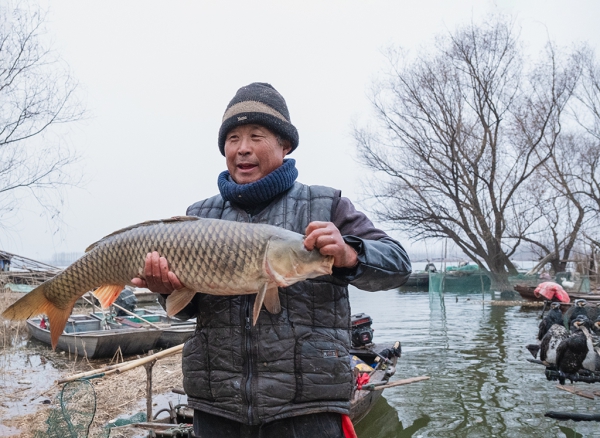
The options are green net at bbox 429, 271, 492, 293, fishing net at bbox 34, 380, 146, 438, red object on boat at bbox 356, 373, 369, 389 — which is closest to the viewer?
fishing net at bbox 34, 380, 146, 438

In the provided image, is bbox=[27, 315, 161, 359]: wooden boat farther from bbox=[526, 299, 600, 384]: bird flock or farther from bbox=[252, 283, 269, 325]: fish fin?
bbox=[252, 283, 269, 325]: fish fin

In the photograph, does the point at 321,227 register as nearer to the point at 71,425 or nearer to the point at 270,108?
the point at 270,108

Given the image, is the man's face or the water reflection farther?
the water reflection

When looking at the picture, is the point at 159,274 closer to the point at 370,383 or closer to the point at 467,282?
the point at 370,383

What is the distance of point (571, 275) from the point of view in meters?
26.3

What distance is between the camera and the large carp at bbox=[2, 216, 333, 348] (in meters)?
2.15

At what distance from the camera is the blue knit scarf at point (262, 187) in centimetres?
240

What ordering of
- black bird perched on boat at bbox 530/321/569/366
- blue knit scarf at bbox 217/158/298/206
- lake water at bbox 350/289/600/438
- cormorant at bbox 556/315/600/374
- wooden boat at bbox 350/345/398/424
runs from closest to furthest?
blue knit scarf at bbox 217/158/298/206
wooden boat at bbox 350/345/398/424
cormorant at bbox 556/315/600/374
lake water at bbox 350/289/600/438
black bird perched on boat at bbox 530/321/569/366

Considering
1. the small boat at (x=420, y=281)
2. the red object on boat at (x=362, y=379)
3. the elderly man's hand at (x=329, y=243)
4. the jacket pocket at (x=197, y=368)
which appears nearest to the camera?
the elderly man's hand at (x=329, y=243)

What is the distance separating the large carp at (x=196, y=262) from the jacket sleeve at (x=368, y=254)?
0.12 m

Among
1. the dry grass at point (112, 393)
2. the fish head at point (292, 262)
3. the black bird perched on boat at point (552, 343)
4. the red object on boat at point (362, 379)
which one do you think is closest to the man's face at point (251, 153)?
the fish head at point (292, 262)

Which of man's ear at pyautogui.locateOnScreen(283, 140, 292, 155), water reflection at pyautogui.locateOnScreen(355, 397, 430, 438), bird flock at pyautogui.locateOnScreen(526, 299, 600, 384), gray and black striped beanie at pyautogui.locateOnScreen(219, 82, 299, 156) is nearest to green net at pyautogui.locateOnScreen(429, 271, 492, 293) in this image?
bird flock at pyautogui.locateOnScreen(526, 299, 600, 384)

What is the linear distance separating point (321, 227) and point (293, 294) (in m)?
0.36

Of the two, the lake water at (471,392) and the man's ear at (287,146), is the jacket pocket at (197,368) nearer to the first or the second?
the man's ear at (287,146)
